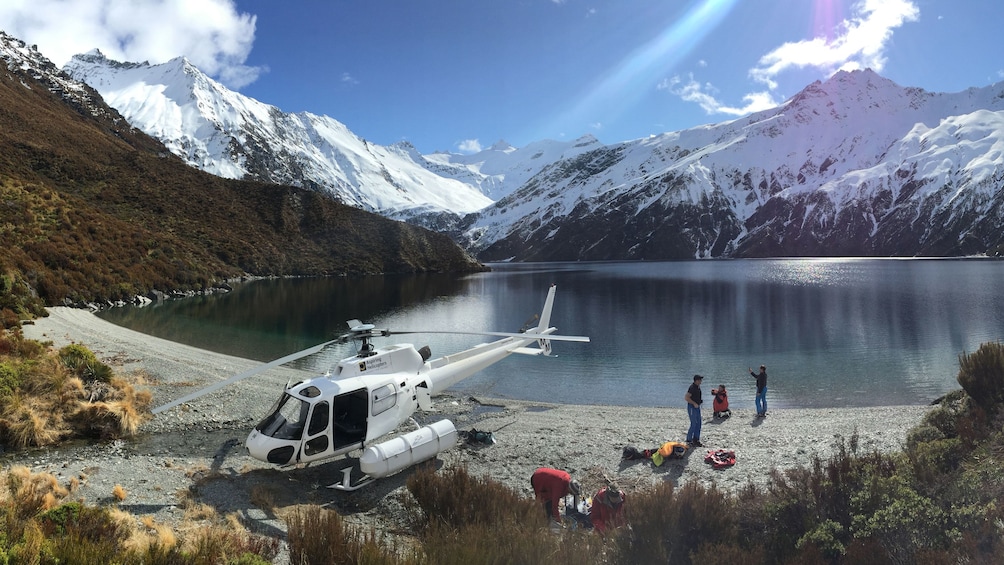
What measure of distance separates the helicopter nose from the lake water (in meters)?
12.4

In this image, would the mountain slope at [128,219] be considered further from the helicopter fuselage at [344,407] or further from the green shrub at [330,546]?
the green shrub at [330,546]

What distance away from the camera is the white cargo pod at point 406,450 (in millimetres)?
10031

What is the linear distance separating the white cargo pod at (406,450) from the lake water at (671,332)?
10.2 metres

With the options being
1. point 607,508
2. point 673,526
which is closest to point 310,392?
point 607,508

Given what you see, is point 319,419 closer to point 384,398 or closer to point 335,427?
point 335,427

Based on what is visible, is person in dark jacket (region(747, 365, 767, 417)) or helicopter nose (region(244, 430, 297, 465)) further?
person in dark jacket (region(747, 365, 767, 417))

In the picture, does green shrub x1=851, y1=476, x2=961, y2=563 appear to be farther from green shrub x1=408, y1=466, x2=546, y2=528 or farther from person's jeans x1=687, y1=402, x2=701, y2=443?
person's jeans x1=687, y1=402, x2=701, y2=443

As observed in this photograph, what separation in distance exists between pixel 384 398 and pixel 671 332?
28368mm

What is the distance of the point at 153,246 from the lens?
61.5m

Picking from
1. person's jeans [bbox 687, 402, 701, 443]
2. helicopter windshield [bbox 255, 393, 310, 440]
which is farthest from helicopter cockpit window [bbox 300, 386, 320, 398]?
person's jeans [bbox 687, 402, 701, 443]

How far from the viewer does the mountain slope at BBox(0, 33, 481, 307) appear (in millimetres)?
43156

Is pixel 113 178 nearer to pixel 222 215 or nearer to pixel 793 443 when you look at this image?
pixel 222 215

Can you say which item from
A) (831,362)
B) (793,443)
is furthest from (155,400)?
(831,362)

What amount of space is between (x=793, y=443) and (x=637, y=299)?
143 feet
